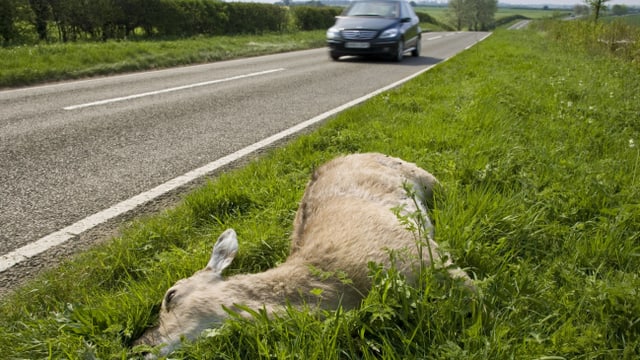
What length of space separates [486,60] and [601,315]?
35.4 feet

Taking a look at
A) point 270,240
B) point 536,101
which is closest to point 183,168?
point 270,240

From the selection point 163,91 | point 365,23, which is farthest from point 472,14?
point 163,91

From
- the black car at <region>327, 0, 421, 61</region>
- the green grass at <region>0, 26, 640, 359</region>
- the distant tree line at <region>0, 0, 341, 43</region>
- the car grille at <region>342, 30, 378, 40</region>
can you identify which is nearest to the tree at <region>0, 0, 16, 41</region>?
the distant tree line at <region>0, 0, 341, 43</region>

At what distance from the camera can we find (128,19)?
57.7ft

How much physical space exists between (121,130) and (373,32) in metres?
9.25

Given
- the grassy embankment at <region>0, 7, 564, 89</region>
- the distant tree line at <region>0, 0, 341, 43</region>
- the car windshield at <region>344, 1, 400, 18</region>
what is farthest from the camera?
the car windshield at <region>344, 1, 400, 18</region>

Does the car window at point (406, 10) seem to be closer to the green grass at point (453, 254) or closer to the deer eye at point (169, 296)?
the green grass at point (453, 254)

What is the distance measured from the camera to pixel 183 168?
444cm

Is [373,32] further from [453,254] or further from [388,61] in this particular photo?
[453,254]

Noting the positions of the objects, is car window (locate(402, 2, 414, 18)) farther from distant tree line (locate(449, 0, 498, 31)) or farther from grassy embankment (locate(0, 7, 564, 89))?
distant tree line (locate(449, 0, 498, 31))

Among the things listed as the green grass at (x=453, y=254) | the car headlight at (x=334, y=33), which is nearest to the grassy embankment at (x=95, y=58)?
the car headlight at (x=334, y=33)

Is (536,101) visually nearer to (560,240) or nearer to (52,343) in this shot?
(560,240)

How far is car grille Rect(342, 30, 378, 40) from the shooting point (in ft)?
43.4

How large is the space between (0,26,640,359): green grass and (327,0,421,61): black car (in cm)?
870
